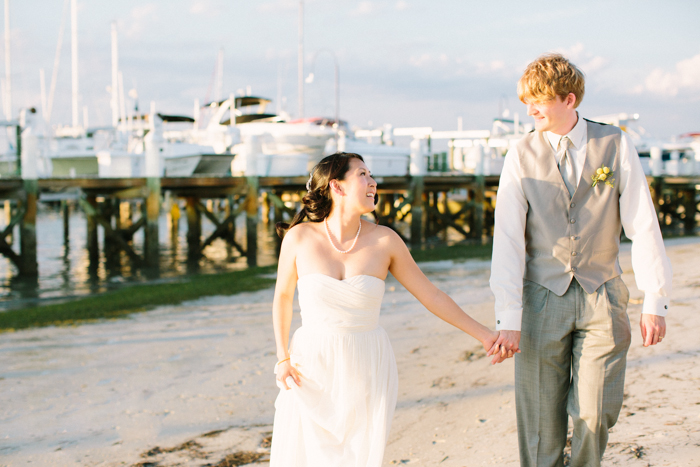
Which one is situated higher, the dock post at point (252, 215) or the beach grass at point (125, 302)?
the dock post at point (252, 215)

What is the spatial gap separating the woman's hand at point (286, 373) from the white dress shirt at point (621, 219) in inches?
34.8

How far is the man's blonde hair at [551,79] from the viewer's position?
2471 mm

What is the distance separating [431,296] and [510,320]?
0.37m

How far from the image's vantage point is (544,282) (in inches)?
100

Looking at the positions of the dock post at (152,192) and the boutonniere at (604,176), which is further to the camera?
the dock post at (152,192)

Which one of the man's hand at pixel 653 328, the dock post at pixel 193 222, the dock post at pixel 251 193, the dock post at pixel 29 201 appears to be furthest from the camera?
the dock post at pixel 193 222

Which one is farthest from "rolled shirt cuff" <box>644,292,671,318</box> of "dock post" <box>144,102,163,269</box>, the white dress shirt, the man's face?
"dock post" <box>144,102,163,269</box>

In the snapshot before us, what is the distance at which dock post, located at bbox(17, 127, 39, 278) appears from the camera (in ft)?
43.4

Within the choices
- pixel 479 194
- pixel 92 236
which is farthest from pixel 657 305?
pixel 479 194

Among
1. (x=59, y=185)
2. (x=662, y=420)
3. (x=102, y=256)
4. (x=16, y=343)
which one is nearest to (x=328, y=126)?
(x=102, y=256)

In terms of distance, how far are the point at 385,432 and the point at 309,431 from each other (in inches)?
12.7

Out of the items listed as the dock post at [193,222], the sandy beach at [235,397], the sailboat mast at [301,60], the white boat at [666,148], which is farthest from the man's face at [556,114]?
the white boat at [666,148]

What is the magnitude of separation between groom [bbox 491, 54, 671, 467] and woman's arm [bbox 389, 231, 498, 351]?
0.14m

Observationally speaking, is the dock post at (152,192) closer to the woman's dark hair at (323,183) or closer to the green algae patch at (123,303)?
the green algae patch at (123,303)
